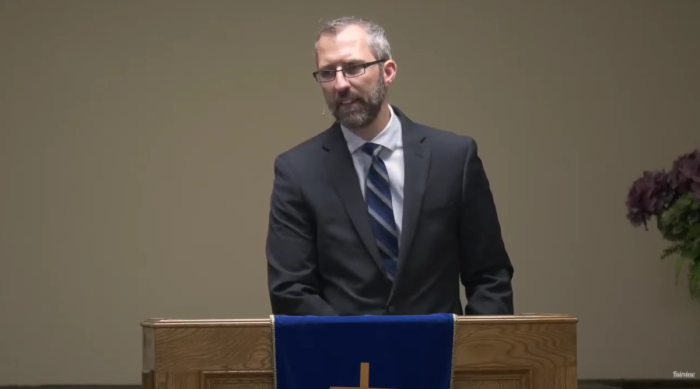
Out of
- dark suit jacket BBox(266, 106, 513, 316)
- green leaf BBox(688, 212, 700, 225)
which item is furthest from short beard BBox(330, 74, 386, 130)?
green leaf BBox(688, 212, 700, 225)

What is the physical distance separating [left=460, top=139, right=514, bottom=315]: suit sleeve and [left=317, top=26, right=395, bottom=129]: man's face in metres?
0.31

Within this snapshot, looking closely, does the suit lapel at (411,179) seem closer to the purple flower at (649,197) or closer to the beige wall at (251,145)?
the purple flower at (649,197)

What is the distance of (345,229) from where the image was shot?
8.05 feet

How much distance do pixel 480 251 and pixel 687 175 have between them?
93 cm

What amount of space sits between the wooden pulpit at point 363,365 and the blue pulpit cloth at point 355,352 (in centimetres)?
2

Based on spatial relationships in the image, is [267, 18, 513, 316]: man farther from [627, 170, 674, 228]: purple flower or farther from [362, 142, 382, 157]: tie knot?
[627, 170, 674, 228]: purple flower

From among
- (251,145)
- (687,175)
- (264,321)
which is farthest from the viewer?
(251,145)

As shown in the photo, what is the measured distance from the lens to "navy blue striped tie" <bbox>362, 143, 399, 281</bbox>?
96.5 inches

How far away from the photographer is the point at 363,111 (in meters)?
2.48

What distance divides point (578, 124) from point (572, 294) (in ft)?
2.85

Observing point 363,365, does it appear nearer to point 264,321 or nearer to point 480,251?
point 264,321

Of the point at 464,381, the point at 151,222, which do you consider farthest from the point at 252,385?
the point at 151,222

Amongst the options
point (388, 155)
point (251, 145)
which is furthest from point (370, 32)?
point (251, 145)

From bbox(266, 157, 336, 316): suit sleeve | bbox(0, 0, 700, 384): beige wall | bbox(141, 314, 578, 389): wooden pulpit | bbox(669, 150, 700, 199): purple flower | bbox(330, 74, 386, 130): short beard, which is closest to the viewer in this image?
bbox(141, 314, 578, 389): wooden pulpit
